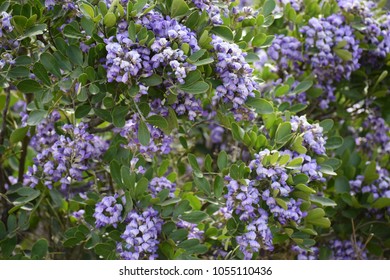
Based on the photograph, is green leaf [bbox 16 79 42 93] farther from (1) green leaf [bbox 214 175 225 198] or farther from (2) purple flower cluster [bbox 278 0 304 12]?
(2) purple flower cluster [bbox 278 0 304 12]

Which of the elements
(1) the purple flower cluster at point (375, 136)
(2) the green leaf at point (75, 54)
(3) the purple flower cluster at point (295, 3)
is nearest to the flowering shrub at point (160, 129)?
(2) the green leaf at point (75, 54)

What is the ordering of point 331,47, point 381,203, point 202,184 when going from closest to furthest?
point 202,184 → point 381,203 → point 331,47

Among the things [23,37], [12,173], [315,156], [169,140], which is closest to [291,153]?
[315,156]

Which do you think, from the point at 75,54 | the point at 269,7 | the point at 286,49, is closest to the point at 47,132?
the point at 75,54

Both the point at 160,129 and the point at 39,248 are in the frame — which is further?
the point at 39,248

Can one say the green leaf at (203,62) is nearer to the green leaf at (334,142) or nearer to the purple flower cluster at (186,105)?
the purple flower cluster at (186,105)

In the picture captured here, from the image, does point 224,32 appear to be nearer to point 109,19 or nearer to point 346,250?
point 109,19
